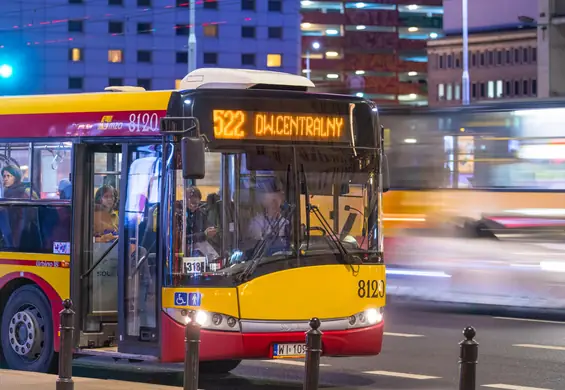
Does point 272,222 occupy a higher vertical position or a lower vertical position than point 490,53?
lower

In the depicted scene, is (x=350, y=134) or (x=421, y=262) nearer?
(x=350, y=134)

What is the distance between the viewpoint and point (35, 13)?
10550 cm

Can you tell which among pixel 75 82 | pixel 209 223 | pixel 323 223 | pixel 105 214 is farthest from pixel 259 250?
pixel 75 82

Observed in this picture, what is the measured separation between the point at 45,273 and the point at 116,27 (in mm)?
98868

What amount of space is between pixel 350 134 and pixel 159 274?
2387mm

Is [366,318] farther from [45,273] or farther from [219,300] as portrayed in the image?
[45,273]

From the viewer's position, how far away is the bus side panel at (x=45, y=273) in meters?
14.3

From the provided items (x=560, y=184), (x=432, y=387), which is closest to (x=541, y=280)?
(x=560, y=184)

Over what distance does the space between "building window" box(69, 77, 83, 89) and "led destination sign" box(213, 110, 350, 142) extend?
9846cm

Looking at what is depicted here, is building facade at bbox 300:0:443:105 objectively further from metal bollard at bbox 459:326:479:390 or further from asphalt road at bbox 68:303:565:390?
metal bollard at bbox 459:326:479:390

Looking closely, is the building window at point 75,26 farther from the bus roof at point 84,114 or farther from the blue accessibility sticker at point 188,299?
the blue accessibility sticker at point 188,299

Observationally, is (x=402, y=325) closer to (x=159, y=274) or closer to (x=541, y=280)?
(x=541, y=280)

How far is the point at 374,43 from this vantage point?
447 feet

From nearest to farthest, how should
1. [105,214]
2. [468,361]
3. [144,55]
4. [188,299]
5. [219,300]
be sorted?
[468,361]
[219,300]
[188,299]
[105,214]
[144,55]
